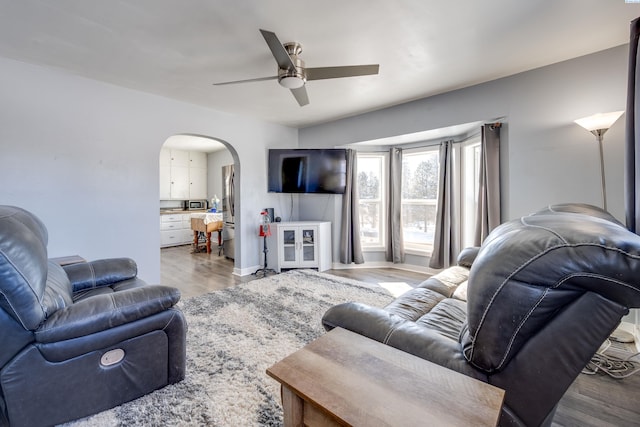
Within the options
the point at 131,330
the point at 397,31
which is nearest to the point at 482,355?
the point at 131,330

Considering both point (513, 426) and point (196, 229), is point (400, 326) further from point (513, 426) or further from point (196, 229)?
point (196, 229)

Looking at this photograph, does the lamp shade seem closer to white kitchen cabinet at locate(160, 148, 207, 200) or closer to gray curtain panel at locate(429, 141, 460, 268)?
gray curtain panel at locate(429, 141, 460, 268)

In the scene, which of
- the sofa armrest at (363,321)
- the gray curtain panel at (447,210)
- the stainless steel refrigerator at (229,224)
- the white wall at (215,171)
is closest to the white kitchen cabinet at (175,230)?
the white wall at (215,171)

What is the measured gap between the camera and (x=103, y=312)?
1.39 metres

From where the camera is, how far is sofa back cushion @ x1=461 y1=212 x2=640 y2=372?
2.23 feet

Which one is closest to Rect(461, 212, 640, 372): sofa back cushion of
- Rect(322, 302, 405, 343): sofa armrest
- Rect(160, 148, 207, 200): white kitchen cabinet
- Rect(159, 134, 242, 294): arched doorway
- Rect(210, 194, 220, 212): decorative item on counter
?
Rect(322, 302, 405, 343): sofa armrest

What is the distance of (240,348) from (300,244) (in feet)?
Answer: 7.94

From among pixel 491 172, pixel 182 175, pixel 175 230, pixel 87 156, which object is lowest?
pixel 175 230

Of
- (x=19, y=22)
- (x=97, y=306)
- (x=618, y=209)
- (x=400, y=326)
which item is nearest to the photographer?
(x=400, y=326)

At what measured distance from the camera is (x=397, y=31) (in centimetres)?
208

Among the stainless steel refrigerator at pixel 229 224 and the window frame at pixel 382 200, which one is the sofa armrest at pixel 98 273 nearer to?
the stainless steel refrigerator at pixel 229 224

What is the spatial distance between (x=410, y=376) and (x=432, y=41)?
246 centimetres

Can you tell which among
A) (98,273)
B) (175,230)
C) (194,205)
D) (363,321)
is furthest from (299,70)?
(194,205)

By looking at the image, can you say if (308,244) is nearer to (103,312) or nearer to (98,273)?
(98,273)
